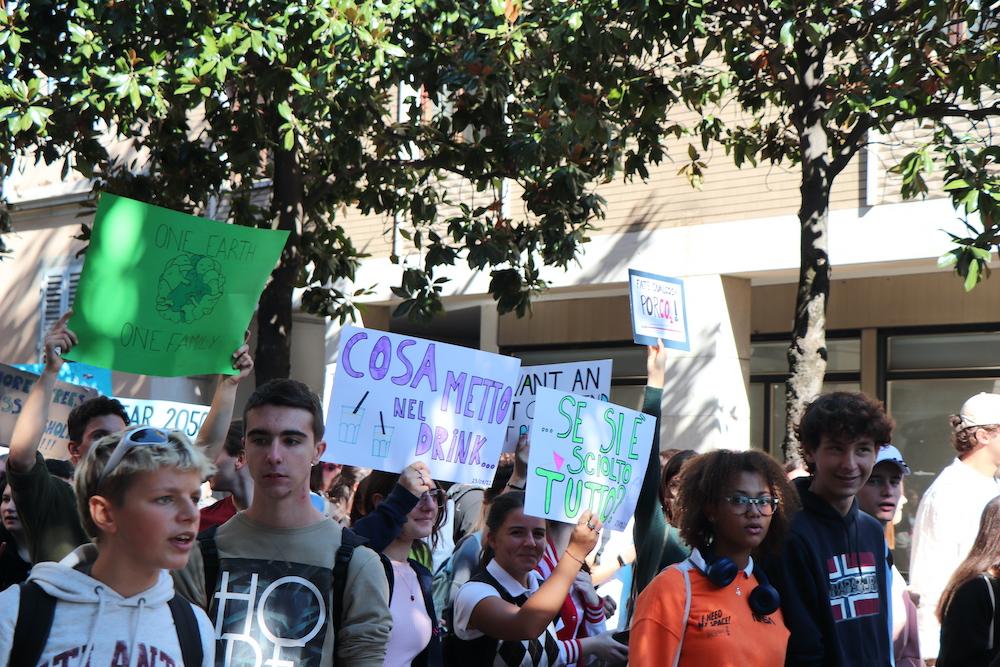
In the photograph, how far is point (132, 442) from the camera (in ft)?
10.8

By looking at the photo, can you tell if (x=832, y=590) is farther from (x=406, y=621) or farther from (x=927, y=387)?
(x=927, y=387)

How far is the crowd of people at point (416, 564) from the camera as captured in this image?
126 inches

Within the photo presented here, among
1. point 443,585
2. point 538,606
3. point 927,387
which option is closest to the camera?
point 538,606

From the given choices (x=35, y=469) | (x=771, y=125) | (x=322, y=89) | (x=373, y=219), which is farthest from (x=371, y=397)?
(x=373, y=219)

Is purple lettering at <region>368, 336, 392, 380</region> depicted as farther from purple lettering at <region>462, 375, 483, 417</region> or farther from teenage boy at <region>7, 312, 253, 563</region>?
teenage boy at <region>7, 312, 253, 563</region>

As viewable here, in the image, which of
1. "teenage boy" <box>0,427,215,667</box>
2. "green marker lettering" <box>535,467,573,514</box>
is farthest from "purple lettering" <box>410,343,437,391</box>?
"teenage boy" <box>0,427,215,667</box>

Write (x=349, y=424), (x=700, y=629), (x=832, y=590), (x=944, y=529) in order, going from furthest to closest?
(x=944, y=529) → (x=349, y=424) → (x=832, y=590) → (x=700, y=629)

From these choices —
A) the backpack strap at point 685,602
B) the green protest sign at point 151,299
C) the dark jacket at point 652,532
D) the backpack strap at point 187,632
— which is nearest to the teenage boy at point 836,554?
the backpack strap at point 685,602

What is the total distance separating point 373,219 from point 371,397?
38.2ft

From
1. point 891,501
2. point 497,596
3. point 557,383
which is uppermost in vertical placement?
point 557,383

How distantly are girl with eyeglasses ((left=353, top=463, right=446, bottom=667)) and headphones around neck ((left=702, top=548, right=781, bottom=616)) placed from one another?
1.07 metres

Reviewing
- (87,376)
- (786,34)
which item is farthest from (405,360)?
(87,376)

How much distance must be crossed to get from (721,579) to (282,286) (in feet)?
21.7

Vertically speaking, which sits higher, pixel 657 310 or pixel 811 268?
pixel 811 268
